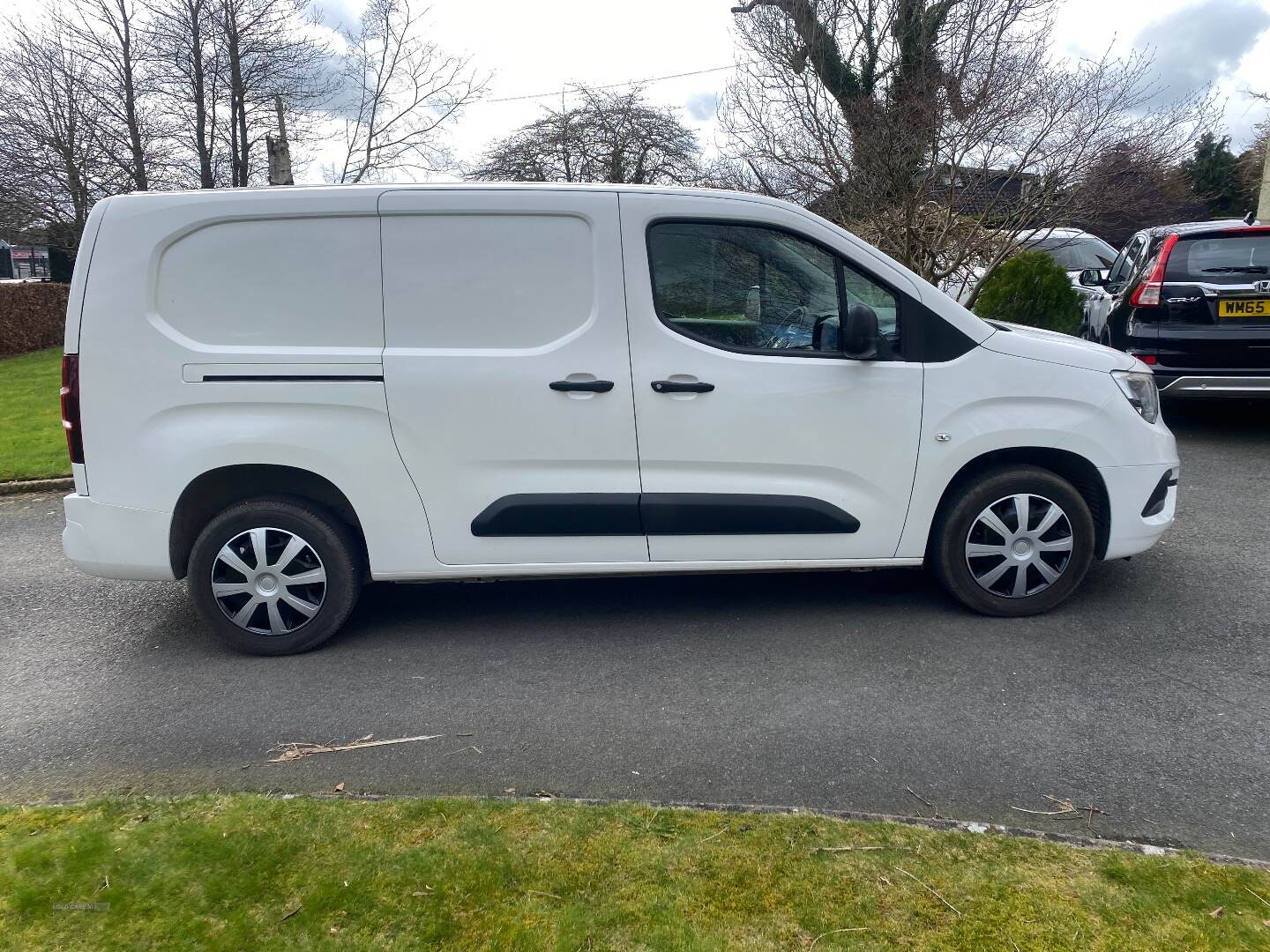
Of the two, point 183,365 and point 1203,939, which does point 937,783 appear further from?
point 183,365

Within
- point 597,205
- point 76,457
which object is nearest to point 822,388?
point 597,205

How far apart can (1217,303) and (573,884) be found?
24.7 ft

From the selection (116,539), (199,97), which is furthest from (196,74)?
(116,539)

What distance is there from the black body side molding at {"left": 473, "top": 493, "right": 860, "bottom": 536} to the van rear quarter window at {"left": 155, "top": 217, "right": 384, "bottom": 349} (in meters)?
1.00

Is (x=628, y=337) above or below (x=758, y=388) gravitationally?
above

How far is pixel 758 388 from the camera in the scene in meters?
4.29

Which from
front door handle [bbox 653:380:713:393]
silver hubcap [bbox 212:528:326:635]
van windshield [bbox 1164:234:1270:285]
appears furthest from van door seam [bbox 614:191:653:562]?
van windshield [bbox 1164:234:1270:285]

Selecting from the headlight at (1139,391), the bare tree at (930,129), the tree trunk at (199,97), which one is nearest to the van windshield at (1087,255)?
the bare tree at (930,129)

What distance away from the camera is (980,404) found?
14.5ft

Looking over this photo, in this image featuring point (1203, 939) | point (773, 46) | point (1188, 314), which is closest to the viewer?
point (1203, 939)

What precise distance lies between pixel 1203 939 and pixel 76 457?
14.9 feet

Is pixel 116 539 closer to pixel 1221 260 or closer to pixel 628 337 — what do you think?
pixel 628 337

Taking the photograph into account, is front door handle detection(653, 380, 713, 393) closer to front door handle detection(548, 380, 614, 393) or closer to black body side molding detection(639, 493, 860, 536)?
front door handle detection(548, 380, 614, 393)

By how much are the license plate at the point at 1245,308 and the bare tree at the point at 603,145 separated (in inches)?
894
